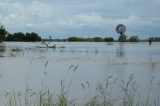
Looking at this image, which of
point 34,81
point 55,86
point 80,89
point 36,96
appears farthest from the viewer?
point 34,81

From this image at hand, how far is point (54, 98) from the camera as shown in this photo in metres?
8.79

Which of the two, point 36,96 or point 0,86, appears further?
point 0,86

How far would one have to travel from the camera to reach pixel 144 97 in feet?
30.3

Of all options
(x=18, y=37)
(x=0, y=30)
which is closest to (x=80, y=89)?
(x=0, y=30)

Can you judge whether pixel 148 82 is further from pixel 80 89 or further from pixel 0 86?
pixel 0 86

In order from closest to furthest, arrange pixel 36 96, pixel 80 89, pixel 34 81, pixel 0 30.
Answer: pixel 36 96
pixel 80 89
pixel 34 81
pixel 0 30

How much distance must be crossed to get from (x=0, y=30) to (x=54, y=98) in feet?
173

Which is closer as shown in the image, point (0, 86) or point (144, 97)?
point (144, 97)

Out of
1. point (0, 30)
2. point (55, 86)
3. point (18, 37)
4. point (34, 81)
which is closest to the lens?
point (55, 86)

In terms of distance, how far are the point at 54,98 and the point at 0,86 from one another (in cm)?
268

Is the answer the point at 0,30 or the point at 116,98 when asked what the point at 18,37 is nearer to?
the point at 0,30

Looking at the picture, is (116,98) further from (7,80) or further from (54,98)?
(7,80)

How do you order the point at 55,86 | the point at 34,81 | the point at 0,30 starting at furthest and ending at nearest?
the point at 0,30 → the point at 34,81 → the point at 55,86

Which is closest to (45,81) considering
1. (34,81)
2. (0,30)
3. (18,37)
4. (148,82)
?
(34,81)
